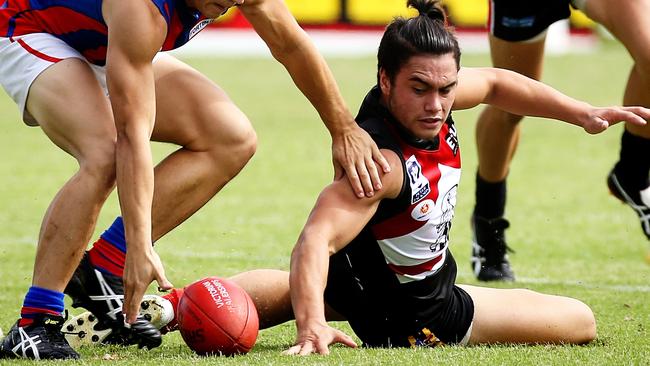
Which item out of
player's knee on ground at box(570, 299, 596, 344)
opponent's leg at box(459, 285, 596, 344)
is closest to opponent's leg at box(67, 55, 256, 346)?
opponent's leg at box(459, 285, 596, 344)

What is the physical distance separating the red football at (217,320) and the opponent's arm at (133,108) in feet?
1.21

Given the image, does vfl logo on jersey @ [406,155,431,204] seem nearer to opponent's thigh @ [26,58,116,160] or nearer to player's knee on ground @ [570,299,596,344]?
player's knee on ground @ [570,299,596,344]

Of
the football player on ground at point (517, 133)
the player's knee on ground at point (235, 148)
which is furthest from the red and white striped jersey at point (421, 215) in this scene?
the football player on ground at point (517, 133)

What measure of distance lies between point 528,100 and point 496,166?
198cm

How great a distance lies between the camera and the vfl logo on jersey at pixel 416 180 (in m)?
4.75

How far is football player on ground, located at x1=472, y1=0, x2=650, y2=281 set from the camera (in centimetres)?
650

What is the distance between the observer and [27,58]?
497 cm

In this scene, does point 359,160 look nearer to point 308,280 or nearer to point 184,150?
point 308,280

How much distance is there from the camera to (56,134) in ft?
16.0

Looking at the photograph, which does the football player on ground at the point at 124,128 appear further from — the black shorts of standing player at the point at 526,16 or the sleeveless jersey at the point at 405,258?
the black shorts of standing player at the point at 526,16

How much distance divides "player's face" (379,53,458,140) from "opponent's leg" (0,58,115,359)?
115cm

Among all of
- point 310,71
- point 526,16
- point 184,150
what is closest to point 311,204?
point 526,16

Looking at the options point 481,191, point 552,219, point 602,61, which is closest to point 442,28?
point 481,191

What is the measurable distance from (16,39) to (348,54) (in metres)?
18.3
